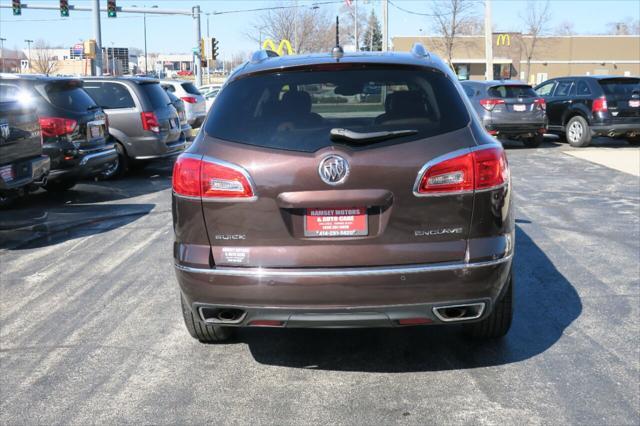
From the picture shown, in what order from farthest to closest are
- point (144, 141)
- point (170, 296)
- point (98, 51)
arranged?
point (98, 51) < point (144, 141) < point (170, 296)

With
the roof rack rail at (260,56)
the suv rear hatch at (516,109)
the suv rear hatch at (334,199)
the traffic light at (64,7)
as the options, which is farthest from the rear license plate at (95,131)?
the traffic light at (64,7)

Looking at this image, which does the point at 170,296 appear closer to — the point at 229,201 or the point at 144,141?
the point at 229,201

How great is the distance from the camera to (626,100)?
16.4m

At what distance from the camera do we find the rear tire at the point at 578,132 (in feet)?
55.2

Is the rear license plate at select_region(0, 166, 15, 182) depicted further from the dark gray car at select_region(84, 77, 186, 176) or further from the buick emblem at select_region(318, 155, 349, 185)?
the buick emblem at select_region(318, 155, 349, 185)

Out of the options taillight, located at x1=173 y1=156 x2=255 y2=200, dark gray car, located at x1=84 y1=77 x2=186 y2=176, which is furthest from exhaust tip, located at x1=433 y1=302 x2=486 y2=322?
dark gray car, located at x1=84 y1=77 x2=186 y2=176

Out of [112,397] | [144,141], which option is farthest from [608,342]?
[144,141]

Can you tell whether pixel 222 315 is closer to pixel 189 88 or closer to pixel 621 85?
pixel 621 85

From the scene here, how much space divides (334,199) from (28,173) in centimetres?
556

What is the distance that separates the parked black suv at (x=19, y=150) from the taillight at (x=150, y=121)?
4158 millimetres

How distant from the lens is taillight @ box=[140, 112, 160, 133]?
40.8 feet

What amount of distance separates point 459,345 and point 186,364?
1.68 meters

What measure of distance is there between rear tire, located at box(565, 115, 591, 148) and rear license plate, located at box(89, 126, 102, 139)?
11511 mm

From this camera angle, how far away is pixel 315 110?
4121 mm
